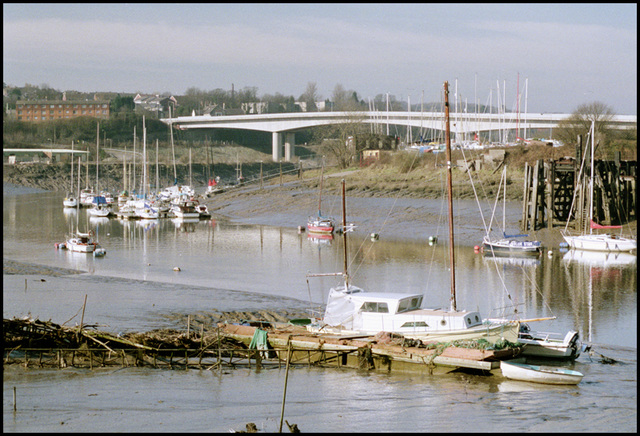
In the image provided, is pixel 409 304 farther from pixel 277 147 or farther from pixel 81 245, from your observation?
pixel 277 147

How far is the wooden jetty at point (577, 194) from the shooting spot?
56.3 metres

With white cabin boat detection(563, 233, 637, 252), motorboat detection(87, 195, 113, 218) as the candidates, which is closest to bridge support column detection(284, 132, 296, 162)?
motorboat detection(87, 195, 113, 218)

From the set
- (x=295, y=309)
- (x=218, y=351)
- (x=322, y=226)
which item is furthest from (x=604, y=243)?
(x=218, y=351)

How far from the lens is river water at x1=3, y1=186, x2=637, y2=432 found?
1859 centimetres

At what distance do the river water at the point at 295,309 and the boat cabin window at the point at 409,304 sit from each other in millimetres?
2524

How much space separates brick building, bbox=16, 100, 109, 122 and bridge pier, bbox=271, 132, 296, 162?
4881 centimetres

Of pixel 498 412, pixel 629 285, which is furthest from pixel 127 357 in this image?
pixel 629 285

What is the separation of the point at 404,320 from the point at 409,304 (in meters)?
0.62

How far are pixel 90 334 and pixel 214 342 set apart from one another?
3663mm

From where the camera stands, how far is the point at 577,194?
189 ft

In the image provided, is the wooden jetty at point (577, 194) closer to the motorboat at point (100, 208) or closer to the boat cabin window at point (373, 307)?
the boat cabin window at point (373, 307)

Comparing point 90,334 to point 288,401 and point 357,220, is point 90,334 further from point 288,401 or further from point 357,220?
point 357,220

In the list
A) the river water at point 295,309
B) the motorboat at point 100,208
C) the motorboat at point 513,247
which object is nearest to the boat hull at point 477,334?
the river water at point 295,309

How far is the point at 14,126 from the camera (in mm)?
149875
